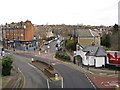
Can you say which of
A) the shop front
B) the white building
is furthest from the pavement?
the shop front

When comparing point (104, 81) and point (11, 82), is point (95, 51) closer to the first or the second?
point (104, 81)

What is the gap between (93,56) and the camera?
103 ft

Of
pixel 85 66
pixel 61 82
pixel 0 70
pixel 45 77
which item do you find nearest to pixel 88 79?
pixel 61 82

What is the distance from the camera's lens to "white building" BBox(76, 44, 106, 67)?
30.6 meters

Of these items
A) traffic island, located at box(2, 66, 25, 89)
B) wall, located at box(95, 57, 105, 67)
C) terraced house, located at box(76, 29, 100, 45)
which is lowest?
traffic island, located at box(2, 66, 25, 89)

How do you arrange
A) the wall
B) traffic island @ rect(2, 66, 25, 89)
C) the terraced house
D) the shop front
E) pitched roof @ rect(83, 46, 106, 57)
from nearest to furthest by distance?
traffic island @ rect(2, 66, 25, 89)
the wall
pitched roof @ rect(83, 46, 106, 57)
the terraced house
the shop front

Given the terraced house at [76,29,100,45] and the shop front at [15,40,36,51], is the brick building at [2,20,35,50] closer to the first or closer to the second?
the shop front at [15,40,36,51]

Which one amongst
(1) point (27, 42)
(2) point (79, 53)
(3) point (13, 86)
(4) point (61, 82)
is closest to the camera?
(3) point (13, 86)

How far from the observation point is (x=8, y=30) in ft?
234

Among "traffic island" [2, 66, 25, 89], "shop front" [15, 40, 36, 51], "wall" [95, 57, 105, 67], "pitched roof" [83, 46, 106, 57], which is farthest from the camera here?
Result: "shop front" [15, 40, 36, 51]

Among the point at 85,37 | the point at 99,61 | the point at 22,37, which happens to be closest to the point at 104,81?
the point at 99,61

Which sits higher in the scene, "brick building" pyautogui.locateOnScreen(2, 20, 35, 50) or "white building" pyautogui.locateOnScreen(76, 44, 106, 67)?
"brick building" pyautogui.locateOnScreen(2, 20, 35, 50)

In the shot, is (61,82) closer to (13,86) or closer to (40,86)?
(40,86)

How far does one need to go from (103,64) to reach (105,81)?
8113 millimetres
